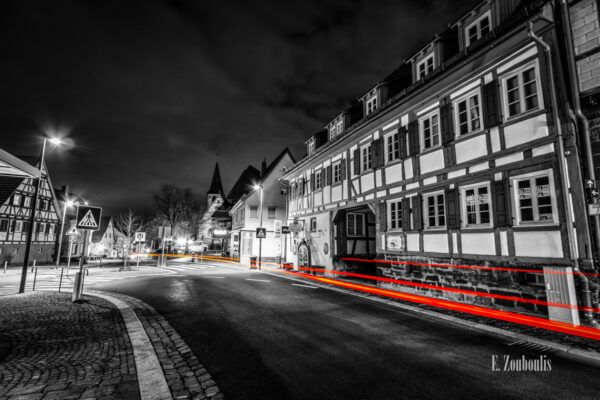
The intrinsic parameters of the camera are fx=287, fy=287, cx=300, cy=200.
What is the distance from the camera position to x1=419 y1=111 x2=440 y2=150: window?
36.2 feet

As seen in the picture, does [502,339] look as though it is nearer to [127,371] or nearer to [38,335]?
[127,371]

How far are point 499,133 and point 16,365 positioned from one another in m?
12.0

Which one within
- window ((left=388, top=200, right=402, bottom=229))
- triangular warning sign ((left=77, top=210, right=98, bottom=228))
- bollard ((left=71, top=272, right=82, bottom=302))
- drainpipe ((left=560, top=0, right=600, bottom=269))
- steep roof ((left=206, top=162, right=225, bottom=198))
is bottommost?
bollard ((left=71, top=272, right=82, bottom=302))

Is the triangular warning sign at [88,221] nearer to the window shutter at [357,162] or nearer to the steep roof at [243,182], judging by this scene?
the window shutter at [357,162]

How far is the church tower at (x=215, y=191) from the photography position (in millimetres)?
86588

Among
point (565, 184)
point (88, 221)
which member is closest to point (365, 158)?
point (565, 184)

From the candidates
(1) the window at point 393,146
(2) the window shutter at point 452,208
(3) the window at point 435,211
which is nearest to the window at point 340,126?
(1) the window at point 393,146

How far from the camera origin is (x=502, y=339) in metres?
5.75

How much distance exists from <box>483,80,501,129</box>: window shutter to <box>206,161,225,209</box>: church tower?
7906 cm

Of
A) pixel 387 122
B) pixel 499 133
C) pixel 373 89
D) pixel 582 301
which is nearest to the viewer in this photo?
pixel 582 301

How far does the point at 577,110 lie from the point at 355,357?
26.6ft

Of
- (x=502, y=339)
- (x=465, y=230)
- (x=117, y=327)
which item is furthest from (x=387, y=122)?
(x=117, y=327)

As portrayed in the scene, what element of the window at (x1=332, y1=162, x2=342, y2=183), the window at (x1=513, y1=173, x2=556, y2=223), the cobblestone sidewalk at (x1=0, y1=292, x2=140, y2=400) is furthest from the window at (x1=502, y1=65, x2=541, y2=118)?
the cobblestone sidewalk at (x1=0, y1=292, x2=140, y2=400)

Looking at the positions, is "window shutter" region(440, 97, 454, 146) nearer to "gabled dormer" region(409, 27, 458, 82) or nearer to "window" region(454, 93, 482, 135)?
"window" region(454, 93, 482, 135)
